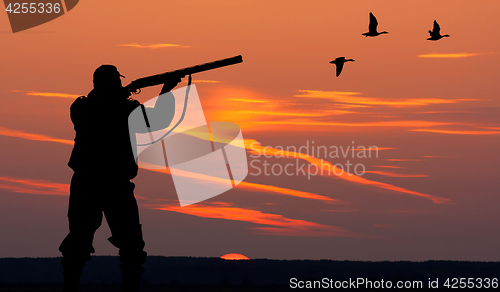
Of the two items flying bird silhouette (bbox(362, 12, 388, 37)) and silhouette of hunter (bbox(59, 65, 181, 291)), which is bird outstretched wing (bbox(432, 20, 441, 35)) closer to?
flying bird silhouette (bbox(362, 12, 388, 37))

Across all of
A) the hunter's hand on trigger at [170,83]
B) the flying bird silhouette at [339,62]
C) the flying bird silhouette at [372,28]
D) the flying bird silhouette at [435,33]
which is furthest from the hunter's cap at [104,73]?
the flying bird silhouette at [435,33]

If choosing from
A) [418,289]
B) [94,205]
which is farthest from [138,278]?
[418,289]

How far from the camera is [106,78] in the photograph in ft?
34.0

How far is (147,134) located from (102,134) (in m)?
0.77

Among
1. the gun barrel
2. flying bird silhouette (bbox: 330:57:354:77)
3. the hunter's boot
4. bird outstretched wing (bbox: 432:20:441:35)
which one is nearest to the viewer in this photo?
the hunter's boot

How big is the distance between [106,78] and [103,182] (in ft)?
5.74

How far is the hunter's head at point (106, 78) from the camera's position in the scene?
10.3 metres

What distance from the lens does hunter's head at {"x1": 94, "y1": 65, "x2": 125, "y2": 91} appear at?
10336 millimetres

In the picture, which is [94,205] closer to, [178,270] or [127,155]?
[127,155]

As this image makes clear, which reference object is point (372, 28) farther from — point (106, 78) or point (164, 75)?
point (106, 78)

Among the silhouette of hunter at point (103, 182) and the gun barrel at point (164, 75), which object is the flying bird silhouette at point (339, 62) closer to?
the gun barrel at point (164, 75)

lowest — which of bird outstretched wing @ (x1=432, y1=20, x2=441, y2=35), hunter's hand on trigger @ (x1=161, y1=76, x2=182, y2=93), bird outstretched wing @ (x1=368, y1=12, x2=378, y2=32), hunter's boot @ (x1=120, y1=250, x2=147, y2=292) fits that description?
hunter's boot @ (x1=120, y1=250, x2=147, y2=292)

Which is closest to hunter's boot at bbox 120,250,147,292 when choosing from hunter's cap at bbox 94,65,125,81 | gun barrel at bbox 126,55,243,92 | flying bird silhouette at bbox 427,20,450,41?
hunter's cap at bbox 94,65,125,81

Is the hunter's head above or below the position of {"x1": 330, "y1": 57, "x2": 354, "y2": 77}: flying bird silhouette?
above
